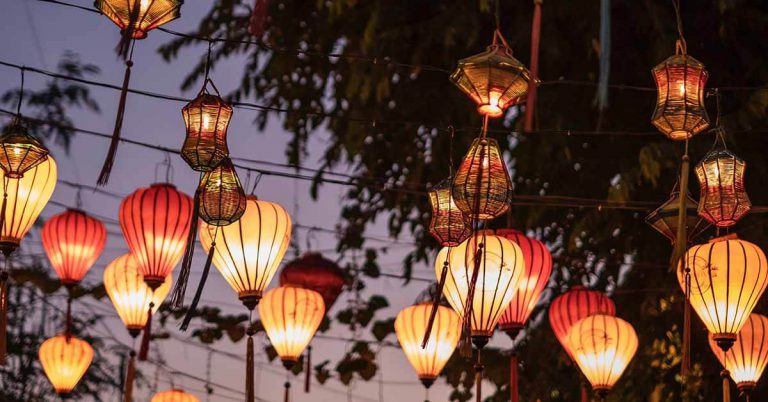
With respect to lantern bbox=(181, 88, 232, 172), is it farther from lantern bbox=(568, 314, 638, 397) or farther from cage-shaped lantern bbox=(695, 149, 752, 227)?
lantern bbox=(568, 314, 638, 397)

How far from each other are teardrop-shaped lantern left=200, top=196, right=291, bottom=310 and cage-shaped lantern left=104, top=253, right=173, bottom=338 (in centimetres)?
132

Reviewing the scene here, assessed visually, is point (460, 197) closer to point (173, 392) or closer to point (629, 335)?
point (629, 335)

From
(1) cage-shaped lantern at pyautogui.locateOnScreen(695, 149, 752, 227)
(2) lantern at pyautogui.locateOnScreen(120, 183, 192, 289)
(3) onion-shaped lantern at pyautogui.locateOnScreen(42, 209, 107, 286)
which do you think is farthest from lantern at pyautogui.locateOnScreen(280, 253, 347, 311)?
(1) cage-shaped lantern at pyautogui.locateOnScreen(695, 149, 752, 227)

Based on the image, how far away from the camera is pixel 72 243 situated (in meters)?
6.86

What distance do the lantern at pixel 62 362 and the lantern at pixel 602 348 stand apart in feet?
9.84

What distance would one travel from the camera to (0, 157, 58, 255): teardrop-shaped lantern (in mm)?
5562

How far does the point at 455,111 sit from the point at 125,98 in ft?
13.8

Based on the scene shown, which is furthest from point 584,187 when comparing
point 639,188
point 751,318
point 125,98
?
point 125,98

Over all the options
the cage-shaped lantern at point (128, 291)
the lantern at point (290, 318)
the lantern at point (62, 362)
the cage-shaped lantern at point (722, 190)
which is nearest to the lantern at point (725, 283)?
the cage-shaped lantern at point (722, 190)

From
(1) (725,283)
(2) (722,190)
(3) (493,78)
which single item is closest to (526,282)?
(1) (725,283)

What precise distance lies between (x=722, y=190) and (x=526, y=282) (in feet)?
4.34

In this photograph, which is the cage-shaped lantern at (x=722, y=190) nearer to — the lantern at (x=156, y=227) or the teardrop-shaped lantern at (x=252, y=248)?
the teardrop-shaped lantern at (x=252, y=248)

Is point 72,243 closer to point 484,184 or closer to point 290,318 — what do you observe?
point 290,318

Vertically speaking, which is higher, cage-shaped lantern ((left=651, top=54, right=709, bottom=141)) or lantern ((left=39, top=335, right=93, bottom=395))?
cage-shaped lantern ((left=651, top=54, right=709, bottom=141))
